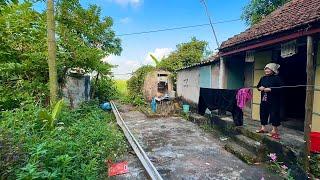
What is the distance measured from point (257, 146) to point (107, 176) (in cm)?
369

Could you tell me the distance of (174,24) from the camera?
21.4 m

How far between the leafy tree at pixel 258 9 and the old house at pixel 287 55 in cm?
550

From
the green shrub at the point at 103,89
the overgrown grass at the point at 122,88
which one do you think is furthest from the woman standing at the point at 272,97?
the overgrown grass at the point at 122,88

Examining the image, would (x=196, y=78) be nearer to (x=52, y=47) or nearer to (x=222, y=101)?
(x=222, y=101)

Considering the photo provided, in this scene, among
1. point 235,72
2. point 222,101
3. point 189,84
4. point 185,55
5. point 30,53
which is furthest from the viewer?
point 185,55

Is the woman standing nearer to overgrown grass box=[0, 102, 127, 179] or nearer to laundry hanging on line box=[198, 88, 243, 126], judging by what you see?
laundry hanging on line box=[198, 88, 243, 126]

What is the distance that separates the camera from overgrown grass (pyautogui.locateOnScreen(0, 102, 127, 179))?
14.2 ft

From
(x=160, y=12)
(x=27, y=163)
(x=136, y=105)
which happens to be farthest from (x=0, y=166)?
(x=160, y=12)

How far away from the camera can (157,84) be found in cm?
2267

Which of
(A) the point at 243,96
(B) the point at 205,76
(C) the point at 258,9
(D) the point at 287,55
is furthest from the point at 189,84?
(D) the point at 287,55

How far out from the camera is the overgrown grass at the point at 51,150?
4320 millimetres

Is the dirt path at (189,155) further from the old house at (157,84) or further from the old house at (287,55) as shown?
the old house at (157,84)

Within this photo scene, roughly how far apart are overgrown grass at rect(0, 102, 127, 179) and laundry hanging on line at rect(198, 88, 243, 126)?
11.1ft

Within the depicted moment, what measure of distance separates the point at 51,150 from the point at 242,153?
4.56m
